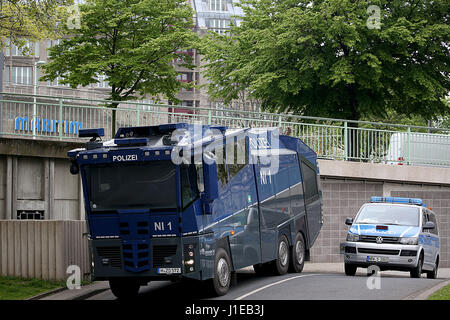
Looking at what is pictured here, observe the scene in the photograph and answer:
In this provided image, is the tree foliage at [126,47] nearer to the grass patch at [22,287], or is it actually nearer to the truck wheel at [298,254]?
the truck wheel at [298,254]

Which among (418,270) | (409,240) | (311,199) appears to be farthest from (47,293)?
(418,270)

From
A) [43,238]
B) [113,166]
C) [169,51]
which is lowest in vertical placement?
[43,238]

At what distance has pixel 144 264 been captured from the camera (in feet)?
46.4

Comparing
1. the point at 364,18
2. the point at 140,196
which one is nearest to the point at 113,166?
the point at 140,196

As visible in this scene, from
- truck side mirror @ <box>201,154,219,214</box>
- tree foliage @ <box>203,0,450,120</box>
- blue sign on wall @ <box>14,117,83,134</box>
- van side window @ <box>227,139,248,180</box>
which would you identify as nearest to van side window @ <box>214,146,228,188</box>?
van side window @ <box>227,139,248,180</box>

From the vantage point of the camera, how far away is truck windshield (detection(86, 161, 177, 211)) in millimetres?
13961

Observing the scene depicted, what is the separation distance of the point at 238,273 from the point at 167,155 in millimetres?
7226

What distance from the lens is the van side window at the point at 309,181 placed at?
20516 mm

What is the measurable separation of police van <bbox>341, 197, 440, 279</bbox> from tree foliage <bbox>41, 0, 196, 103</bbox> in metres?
19.3

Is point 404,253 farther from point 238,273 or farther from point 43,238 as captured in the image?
point 43,238

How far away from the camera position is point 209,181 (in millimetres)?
14062

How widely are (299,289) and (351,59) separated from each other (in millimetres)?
18243
